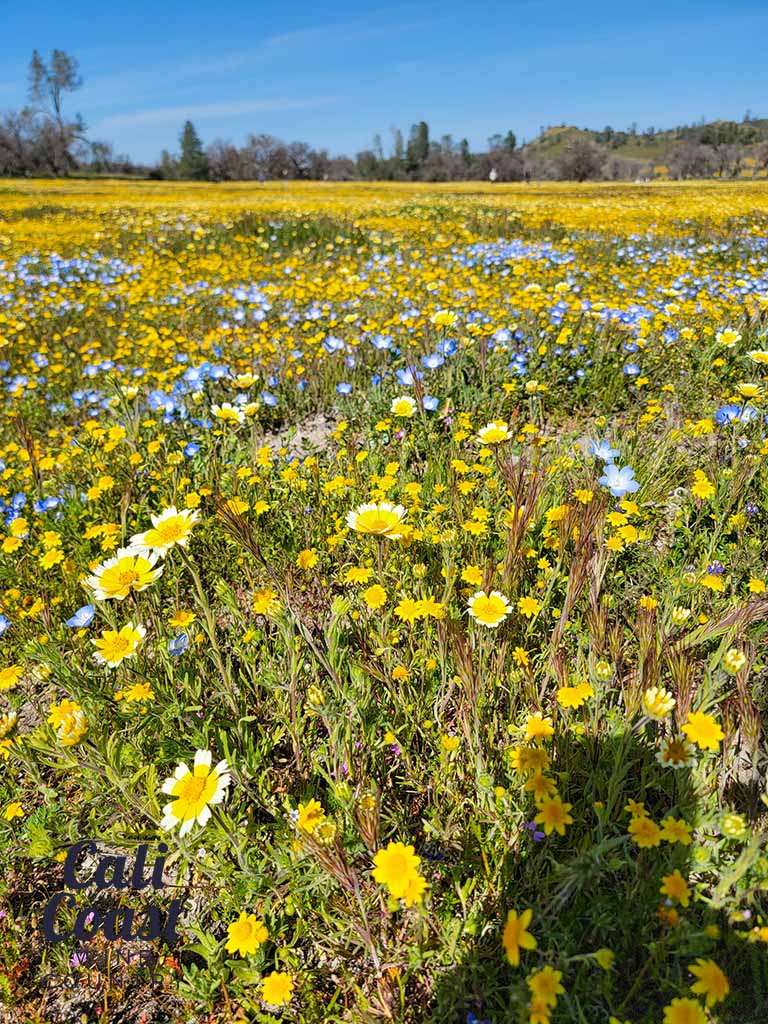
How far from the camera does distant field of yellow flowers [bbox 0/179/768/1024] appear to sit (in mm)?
1463

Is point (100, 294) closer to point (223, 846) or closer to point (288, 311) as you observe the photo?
point (288, 311)

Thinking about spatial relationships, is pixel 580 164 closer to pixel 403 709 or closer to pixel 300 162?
pixel 300 162

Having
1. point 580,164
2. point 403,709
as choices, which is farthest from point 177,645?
point 580,164

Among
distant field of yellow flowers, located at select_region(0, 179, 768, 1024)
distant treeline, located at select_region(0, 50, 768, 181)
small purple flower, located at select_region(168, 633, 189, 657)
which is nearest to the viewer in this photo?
distant field of yellow flowers, located at select_region(0, 179, 768, 1024)

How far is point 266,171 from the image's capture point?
234ft

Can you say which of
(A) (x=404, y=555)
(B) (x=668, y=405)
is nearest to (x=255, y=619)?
(A) (x=404, y=555)

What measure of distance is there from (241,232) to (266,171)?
7158 centimetres

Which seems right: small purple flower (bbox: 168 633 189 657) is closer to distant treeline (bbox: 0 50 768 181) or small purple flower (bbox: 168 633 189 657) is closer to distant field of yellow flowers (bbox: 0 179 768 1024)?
distant field of yellow flowers (bbox: 0 179 768 1024)

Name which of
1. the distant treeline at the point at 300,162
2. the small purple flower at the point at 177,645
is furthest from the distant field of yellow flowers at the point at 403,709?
the distant treeline at the point at 300,162

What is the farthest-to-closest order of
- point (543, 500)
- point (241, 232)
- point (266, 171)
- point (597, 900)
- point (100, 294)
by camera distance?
1. point (266, 171)
2. point (241, 232)
3. point (100, 294)
4. point (543, 500)
5. point (597, 900)

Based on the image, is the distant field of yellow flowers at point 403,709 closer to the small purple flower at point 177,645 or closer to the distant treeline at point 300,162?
the small purple flower at point 177,645

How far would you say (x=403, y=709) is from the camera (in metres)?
2.04

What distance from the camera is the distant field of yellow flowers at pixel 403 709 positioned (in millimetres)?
1463

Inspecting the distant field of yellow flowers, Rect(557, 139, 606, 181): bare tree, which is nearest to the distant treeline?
Rect(557, 139, 606, 181): bare tree
